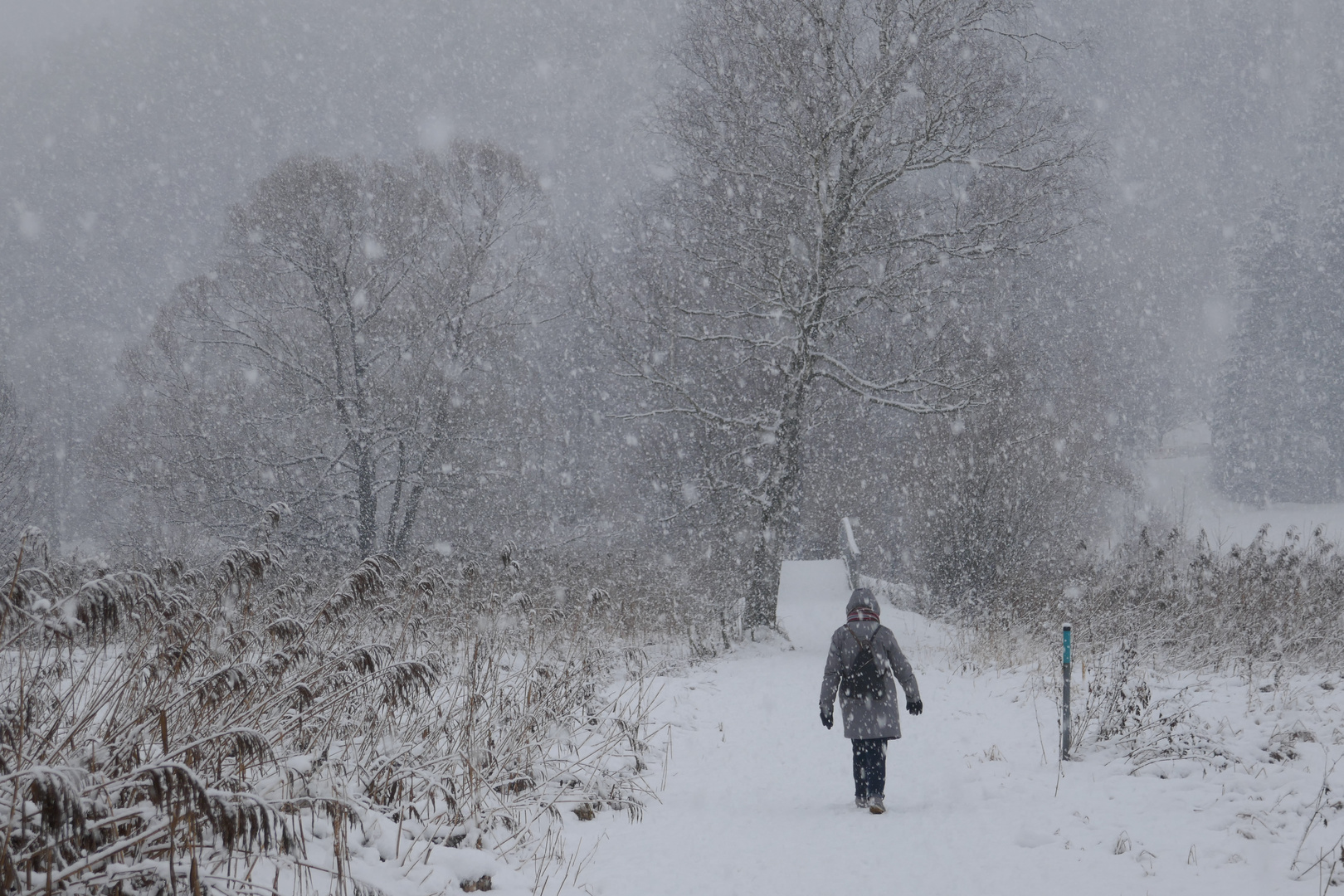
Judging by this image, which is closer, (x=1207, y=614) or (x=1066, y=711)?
(x=1066, y=711)

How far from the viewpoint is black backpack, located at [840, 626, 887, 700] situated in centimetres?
560

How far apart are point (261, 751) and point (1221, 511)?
44303 mm

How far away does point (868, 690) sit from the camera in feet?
18.4

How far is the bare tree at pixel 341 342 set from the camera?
16328 millimetres

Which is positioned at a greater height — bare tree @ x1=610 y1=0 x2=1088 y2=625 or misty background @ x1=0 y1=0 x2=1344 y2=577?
misty background @ x1=0 y1=0 x2=1344 y2=577

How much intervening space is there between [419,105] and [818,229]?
4934 inches

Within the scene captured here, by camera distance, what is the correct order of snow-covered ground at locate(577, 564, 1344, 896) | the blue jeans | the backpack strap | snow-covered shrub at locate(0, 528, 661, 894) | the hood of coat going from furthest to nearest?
1. the hood of coat
2. the backpack strap
3. the blue jeans
4. snow-covered ground at locate(577, 564, 1344, 896)
5. snow-covered shrub at locate(0, 528, 661, 894)

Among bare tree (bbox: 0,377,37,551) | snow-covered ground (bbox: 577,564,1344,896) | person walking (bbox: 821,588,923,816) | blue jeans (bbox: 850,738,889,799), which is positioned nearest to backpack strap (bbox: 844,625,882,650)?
person walking (bbox: 821,588,923,816)

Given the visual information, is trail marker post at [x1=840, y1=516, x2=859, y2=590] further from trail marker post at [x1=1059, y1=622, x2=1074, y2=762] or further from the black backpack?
the black backpack

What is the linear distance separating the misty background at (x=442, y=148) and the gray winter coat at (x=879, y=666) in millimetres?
9379

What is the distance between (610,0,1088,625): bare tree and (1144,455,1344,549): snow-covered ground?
20.4 m

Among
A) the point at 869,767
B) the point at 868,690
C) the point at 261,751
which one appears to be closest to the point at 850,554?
the point at 868,690

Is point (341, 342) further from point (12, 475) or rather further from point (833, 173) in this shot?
point (833, 173)

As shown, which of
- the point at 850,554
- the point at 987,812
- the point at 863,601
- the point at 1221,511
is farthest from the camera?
the point at 1221,511
